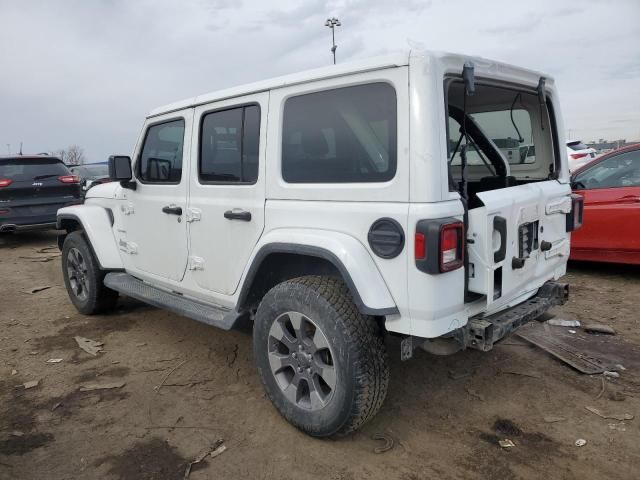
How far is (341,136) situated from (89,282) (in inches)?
130

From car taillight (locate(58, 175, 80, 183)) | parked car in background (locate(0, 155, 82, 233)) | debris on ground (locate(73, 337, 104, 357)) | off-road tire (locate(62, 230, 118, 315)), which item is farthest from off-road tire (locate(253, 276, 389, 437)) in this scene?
car taillight (locate(58, 175, 80, 183))

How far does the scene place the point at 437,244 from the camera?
88.0 inches

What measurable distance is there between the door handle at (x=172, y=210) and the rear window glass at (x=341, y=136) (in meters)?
1.09

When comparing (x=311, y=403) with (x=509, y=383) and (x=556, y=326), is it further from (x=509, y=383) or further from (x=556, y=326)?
(x=556, y=326)

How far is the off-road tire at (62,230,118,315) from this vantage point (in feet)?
15.5

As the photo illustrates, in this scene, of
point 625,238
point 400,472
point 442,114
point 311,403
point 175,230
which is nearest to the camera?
point 442,114

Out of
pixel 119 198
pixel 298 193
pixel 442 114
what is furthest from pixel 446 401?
pixel 119 198

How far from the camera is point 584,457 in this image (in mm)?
2580

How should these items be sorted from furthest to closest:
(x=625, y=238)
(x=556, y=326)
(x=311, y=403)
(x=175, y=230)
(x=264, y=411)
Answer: (x=625, y=238) → (x=556, y=326) → (x=175, y=230) → (x=264, y=411) → (x=311, y=403)

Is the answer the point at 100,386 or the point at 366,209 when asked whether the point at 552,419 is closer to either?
the point at 366,209

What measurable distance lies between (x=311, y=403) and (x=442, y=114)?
168 cm

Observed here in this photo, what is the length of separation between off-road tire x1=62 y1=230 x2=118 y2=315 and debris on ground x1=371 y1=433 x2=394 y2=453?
10.4ft

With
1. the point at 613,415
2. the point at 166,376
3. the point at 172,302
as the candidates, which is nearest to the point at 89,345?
the point at 166,376

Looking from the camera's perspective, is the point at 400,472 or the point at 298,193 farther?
the point at 298,193
